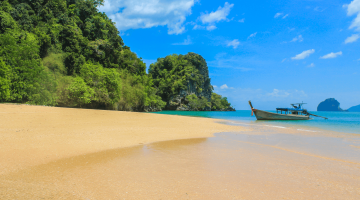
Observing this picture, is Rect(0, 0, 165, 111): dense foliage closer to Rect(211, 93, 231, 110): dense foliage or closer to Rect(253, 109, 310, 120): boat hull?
Rect(253, 109, 310, 120): boat hull

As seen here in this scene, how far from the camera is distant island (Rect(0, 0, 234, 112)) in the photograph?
70.0 ft

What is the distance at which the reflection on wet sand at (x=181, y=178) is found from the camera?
2.79m

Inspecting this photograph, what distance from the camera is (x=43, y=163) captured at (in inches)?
157

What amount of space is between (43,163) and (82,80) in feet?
91.8

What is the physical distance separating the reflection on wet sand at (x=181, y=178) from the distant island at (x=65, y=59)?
22.4 metres

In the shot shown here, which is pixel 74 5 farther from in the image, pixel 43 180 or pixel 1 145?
pixel 43 180

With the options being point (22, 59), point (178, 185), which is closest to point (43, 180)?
point (178, 185)

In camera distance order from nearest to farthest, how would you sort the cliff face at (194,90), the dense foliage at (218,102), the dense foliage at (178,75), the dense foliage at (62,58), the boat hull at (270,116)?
the dense foliage at (62,58) < the boat hull at (270,116) < the cliff face at (194,90) < the dense foliage at (178,75) < the dense foliage at (218,102)

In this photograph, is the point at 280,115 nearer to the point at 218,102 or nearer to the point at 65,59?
the point at 65,59

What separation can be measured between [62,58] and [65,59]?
22.5 inches

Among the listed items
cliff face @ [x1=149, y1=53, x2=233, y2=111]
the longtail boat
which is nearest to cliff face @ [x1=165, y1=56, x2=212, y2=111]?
cliff face @ [x1=149, y1=53, x2=233, y2=111]

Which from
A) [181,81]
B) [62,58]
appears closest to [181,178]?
[62,58]

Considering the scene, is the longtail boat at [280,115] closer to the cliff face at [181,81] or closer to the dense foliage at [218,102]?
the cliff face at [181,81]

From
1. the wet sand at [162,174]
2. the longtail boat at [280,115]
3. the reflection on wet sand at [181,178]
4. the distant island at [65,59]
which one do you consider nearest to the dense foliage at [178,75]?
the distant island at [65,59]
